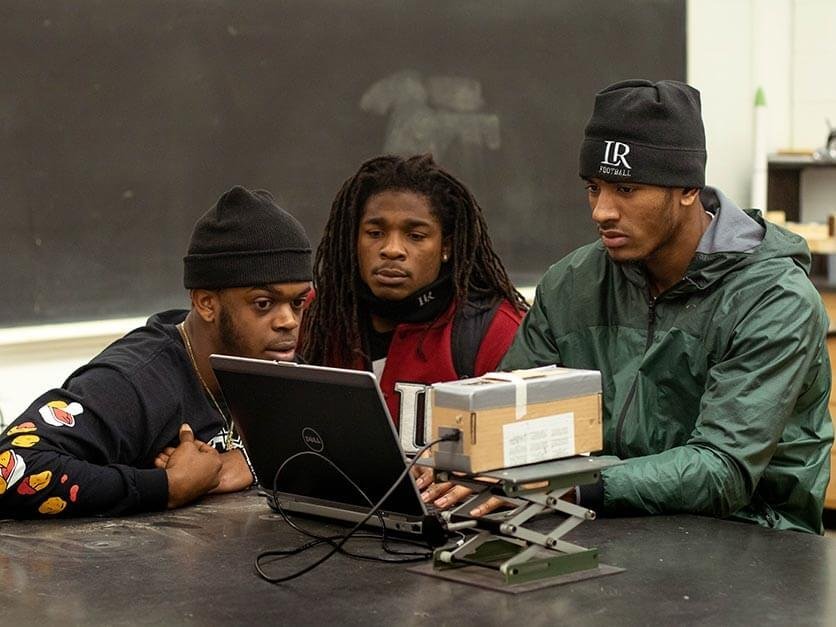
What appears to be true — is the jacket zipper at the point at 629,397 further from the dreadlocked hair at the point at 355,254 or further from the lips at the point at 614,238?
the dreadlocked hair at the point at 355,254

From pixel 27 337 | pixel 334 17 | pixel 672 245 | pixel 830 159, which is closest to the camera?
pixel 672 245

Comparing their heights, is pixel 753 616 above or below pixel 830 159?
below

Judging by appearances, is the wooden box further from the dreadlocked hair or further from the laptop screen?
the dreadlocked hair

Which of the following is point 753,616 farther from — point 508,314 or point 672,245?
point 508,314

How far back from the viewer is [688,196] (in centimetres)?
250

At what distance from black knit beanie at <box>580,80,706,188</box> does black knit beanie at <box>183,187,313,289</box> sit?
57 centimetres

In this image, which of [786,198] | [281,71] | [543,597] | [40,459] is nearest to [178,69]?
[281,71]

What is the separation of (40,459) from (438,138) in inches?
93.5

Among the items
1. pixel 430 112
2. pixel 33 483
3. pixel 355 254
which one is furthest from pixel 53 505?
pixel 430 112

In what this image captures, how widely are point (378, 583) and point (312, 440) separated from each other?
304 millimetres

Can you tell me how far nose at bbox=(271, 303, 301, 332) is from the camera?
259cm

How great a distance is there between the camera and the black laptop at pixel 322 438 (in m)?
1.92

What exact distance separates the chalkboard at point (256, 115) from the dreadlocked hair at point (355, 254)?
2.84 ft

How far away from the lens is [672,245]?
8.11ft
